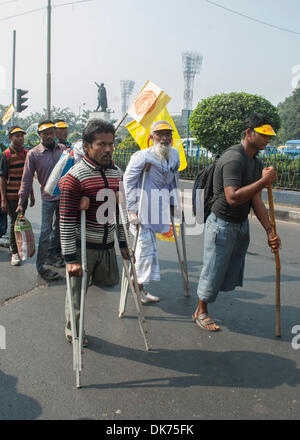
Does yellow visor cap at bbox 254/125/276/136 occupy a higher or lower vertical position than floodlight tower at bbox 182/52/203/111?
lower

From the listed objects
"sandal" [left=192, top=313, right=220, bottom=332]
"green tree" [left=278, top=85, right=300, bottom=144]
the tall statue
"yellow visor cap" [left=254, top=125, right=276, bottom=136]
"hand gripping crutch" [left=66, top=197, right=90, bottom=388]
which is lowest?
"sandal" [left=192, top=313, right=220, bottom=332]

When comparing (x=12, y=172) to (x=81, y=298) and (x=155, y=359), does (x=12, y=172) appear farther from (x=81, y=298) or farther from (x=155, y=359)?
(x=155, y=359)

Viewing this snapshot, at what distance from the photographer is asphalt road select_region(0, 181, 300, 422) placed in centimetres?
251

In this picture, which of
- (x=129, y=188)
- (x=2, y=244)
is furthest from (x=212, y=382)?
(x=2, y=244)

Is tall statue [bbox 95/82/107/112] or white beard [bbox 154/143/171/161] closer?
white beard [bbox 154/143/171/161]

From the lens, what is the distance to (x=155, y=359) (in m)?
3.11

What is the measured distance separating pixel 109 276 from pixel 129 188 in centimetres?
122

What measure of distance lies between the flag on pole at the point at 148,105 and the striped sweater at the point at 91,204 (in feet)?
5.04

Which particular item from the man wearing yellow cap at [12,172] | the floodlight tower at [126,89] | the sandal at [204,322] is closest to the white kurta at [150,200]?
the sandal at [204,322]

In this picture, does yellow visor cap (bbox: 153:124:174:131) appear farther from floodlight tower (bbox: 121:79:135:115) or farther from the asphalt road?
floodlight tower (bbox: 121:79:135:115)

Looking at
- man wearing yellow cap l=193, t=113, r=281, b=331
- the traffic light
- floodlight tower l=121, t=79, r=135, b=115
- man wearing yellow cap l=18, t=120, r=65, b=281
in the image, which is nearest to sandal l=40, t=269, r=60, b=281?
man wearing yellow cap l=18, t=120, r=65, b=281

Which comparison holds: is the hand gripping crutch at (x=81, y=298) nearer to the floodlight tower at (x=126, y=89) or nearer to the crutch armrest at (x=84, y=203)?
the crutch armrest at (x=84, y=203)

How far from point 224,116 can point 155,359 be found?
10844 mm
